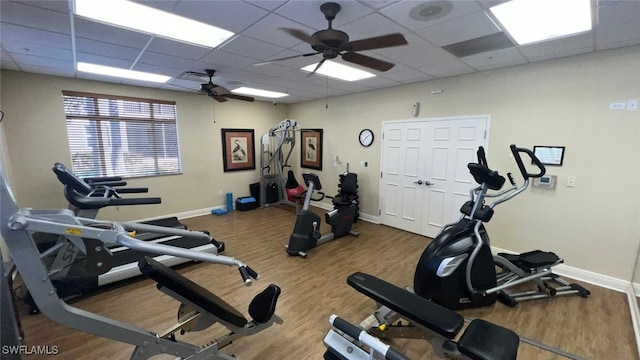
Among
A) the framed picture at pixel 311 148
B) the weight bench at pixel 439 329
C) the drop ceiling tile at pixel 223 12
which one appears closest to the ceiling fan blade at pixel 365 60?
the drop ceiling tile at pixel 223 12

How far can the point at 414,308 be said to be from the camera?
1758 millimetres

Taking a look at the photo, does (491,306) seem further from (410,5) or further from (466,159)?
(410,5)

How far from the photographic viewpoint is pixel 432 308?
1.76 m

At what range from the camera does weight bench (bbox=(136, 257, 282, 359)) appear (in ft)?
5.05

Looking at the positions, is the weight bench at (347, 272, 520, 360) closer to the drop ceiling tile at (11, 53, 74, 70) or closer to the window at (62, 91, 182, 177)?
the drop ceiling tile at (11, 53, 74, 70)

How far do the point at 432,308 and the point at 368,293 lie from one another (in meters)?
0.45

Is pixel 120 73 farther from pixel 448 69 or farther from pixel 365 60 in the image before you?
pixel 448 69

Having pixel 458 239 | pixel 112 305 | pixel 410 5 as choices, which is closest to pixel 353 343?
pixel 458 239

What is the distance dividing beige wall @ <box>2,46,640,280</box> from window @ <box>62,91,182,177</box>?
132 millimetres

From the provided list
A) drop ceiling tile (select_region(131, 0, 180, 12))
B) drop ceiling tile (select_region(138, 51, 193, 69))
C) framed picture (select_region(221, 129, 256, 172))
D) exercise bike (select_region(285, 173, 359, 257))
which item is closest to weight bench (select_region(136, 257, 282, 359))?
exercise bike (select_region(285, 173, 359, 257))

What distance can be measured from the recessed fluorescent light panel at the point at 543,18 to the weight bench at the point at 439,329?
7.56 feet

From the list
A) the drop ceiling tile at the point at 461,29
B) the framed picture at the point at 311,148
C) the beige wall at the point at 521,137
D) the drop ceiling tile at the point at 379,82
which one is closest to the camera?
the drop ceiling tile at the point at 461,29

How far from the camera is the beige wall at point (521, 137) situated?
Result: 2.84 metres

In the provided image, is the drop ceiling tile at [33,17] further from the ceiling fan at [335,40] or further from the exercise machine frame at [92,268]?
the ceiling fan at [335,40]
